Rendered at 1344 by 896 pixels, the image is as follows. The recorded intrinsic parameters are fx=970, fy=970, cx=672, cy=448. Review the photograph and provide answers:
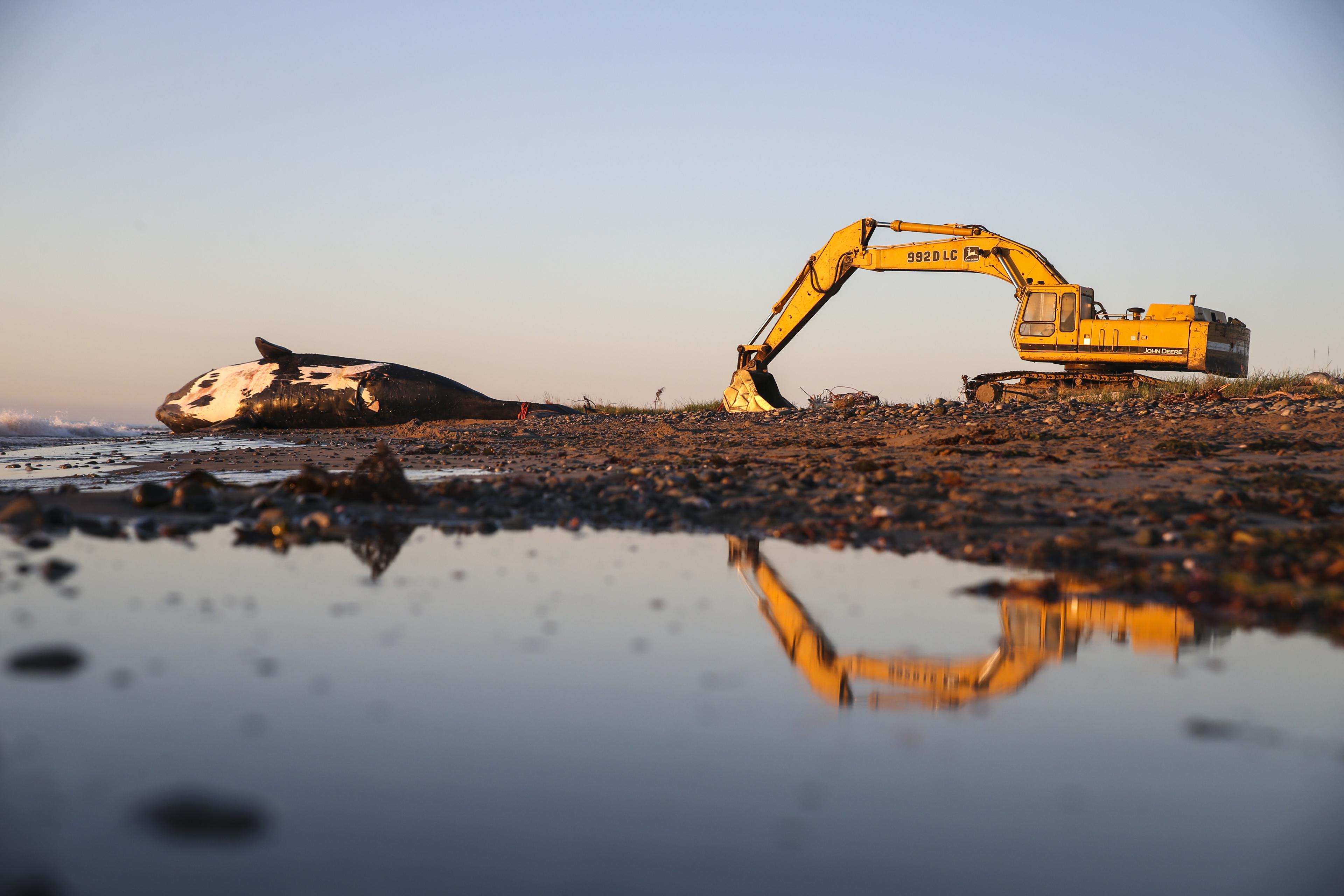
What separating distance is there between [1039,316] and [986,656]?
15.9m

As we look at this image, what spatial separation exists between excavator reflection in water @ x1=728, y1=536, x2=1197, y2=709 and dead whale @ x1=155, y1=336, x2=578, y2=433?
50.3 feet

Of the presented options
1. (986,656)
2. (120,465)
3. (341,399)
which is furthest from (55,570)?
(341,399)

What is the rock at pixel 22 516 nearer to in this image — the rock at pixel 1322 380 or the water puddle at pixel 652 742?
the water puddle at pixel 652 742

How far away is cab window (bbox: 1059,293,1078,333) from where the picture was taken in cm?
1756

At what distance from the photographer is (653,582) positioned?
14.6 ft

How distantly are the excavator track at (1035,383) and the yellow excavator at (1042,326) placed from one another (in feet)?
0.06

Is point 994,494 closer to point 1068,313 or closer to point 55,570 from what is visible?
point 55,570

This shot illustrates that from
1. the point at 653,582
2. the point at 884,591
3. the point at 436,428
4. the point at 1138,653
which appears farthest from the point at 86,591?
the point at 436,428

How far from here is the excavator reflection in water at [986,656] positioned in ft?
9.41

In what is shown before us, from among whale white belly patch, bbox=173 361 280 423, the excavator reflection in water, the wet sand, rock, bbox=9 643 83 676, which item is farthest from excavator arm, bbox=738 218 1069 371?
rock, bbox=9 643 83 676

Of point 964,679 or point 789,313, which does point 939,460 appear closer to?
point 964,679

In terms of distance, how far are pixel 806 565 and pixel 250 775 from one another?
3233 millimetres

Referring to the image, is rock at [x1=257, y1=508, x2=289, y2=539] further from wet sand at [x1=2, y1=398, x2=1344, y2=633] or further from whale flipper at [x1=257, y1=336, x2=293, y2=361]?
whale flipper at [x1=257, y1=336, x2=293, y2=361]

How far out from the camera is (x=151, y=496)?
247 inches
